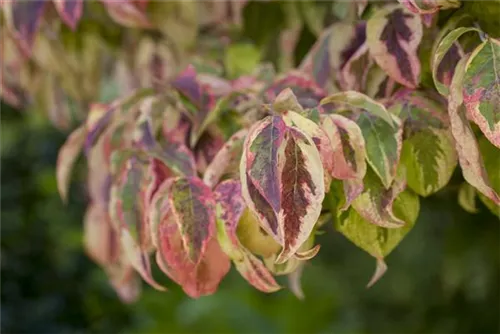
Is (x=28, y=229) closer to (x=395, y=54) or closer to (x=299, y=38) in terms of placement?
(x=299, y=38)

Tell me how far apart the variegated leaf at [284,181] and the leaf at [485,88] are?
127mm

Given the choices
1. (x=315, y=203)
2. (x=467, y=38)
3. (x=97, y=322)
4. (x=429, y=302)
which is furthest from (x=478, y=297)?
(x=315, y=203)

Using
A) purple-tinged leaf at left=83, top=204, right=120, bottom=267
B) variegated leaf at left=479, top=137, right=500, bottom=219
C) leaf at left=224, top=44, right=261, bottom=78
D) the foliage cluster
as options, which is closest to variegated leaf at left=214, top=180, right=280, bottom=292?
the foliage cluster

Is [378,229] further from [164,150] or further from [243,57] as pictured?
[243,57]

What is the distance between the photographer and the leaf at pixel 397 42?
777 mm

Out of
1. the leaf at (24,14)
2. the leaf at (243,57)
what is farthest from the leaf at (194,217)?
the leaf at (243,57)

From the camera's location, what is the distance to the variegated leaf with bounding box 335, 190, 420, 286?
75cm

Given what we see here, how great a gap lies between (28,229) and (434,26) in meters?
1.19

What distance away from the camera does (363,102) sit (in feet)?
2.39

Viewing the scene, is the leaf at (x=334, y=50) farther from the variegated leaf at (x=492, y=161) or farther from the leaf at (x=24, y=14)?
the leaf at (x=24, y=14)

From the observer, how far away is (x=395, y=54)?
0.78 m

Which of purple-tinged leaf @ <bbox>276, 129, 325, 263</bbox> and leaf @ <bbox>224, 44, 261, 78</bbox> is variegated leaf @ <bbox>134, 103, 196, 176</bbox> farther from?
leaf @ <bbox>224, 44, 261, 78</bbox>

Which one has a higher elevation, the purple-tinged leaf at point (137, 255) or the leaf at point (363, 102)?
the leaf at point (363, 102)

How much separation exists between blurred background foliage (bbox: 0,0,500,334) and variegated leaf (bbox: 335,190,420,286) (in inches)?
8.1
